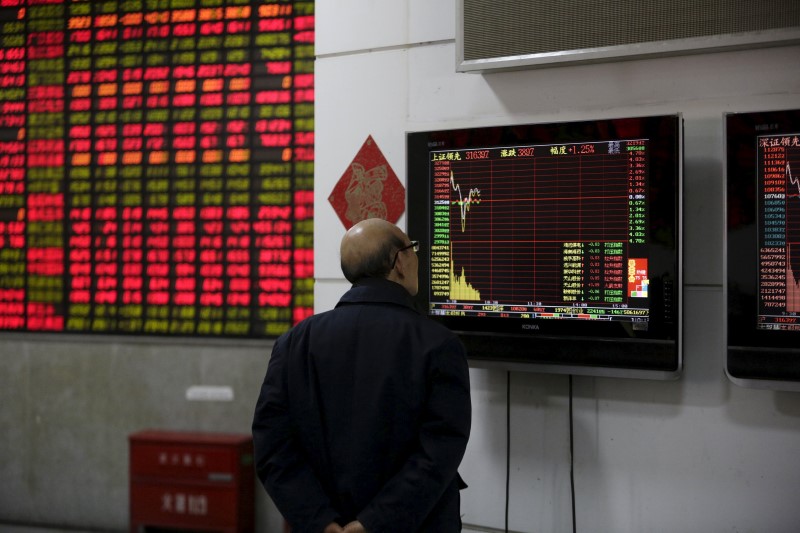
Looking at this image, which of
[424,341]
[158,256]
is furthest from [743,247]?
[158,256]

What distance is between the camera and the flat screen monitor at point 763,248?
2.29 metres

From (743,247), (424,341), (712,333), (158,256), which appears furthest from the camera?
(158,256)

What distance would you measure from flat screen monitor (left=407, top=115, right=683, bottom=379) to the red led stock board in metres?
1.20

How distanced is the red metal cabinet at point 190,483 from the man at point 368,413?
5.78ft

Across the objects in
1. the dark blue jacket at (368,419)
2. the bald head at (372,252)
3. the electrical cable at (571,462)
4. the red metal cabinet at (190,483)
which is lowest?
the red metal cabinet at (190,483)

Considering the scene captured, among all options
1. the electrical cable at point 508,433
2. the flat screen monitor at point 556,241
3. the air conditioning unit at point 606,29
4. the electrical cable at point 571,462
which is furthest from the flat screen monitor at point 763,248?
the electrical cable at point 508,433

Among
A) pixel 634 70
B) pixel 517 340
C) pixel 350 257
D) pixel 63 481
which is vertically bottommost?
pixel 63 481

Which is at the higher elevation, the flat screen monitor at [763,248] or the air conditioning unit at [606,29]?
the air conditioning unit at [606,29]

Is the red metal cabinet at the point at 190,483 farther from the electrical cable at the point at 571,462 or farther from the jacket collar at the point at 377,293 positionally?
the jacket collar at the point at 377,293

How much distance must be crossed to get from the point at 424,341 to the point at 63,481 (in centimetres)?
303

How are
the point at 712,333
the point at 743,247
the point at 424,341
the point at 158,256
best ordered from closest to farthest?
the point at 424,341 → the point at 743,247 → the point at 712,333 → the point at 158,256

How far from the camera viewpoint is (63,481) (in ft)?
13.4

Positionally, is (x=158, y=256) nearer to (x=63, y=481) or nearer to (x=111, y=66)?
(x=111, y=66)

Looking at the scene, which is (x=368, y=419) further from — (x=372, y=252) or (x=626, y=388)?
(x=626, y=388)
